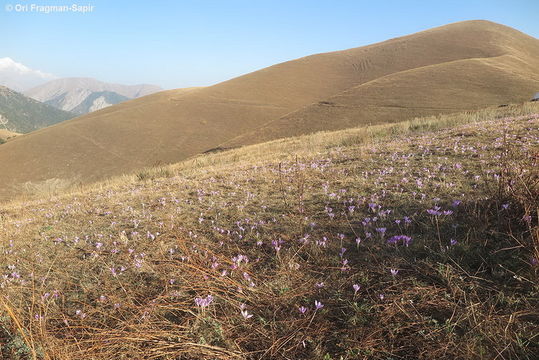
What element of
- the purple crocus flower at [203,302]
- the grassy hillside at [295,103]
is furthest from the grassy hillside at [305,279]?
the grassy hillside at [295,103]

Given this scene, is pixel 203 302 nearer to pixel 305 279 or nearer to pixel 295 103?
pixel 305 279

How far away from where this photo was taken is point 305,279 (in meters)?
3.00

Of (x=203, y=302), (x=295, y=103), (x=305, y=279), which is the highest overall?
(x=295, y=103)

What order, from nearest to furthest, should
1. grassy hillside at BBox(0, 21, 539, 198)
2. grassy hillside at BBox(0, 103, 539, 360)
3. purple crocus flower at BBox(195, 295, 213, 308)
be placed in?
1. grassy hillside at BBox(0, 103, 539, 360)
2. purple crocus flower at BBox(195, 295, 213, 308)
3. grassy hillside at BBox(0, 21, 539, 198)

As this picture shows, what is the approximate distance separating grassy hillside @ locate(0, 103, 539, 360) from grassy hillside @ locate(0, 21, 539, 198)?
34.1m

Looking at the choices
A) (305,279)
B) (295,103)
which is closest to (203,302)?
(305,279)

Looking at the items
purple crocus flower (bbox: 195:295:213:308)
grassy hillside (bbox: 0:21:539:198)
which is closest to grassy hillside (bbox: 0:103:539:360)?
purple crocus flower (bbox: 195:295:213:308)

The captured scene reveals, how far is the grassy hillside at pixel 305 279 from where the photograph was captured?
2215 mm

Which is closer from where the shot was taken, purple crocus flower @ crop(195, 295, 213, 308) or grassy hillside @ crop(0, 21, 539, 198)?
purple crocus flower @ crop(195, 295, 213, 308)

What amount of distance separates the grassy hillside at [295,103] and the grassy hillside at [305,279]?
34149 millimetres

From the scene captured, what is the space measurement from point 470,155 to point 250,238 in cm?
551

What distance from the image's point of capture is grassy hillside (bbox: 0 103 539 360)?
2.21 m

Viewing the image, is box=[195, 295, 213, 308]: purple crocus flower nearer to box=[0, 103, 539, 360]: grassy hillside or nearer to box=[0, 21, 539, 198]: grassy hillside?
box=[0, 103, 539, 360]: grassy hillside

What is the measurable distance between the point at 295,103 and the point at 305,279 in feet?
237
